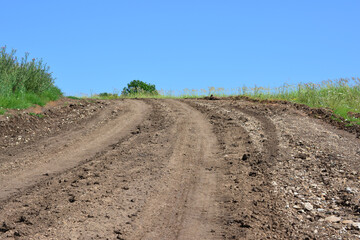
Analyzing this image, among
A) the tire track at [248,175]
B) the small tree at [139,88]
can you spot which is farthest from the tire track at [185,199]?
the small tree at [139,88]

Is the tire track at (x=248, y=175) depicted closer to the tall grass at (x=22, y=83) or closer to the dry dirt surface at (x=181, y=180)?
the dry dirt surface at (x=181, y=180)

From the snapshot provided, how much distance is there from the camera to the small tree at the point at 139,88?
25.6 meters

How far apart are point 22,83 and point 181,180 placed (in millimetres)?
11494

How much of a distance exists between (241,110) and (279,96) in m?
5.00

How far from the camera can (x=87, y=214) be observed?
4.71 m

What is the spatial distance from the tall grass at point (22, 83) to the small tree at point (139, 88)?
8214mm

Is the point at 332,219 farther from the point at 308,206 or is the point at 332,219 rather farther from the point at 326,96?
Result: the point at 326,96

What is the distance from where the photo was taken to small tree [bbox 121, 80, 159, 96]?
25562 mm

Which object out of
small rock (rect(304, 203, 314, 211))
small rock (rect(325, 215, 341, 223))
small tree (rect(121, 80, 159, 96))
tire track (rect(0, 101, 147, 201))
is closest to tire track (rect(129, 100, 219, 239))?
small rock (rect(304, 203, 314, 211))

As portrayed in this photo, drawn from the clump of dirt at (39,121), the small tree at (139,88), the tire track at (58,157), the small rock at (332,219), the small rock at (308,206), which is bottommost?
the small rock at (332,219)

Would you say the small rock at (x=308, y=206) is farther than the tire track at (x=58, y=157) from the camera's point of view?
No

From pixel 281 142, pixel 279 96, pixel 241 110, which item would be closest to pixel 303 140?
pixel 281 142

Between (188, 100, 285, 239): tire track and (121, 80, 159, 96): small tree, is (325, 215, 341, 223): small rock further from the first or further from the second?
(121, 80, 159, 96): small tree

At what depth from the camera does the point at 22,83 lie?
591 inches
